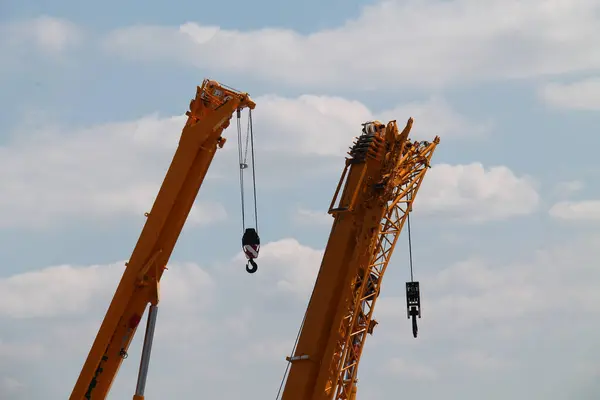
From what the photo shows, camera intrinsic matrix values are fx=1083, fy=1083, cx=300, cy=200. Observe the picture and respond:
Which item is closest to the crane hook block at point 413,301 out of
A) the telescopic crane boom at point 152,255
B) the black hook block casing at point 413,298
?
the black hook block casing at point 413,298

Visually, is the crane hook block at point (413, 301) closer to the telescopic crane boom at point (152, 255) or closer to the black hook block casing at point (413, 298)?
the black hook block casing at point (413, 298)

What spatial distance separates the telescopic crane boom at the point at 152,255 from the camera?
25.2 meters

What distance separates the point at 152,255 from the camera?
25.3 meters

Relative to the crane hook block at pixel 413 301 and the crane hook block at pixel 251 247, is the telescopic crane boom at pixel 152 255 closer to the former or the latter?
the crane hook block at pixel 251 247

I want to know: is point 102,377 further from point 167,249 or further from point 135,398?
point 167,249

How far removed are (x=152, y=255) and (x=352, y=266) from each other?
4821mm

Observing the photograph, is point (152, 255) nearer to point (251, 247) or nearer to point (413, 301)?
point (251, 247)

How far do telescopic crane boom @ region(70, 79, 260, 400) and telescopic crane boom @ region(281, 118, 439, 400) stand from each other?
2262 millimetres

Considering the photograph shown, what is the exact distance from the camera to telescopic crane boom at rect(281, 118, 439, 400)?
26.1 m

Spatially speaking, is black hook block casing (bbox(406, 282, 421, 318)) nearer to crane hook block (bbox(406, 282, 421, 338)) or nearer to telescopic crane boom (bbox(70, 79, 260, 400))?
crane hook block (bbox(406, 282, 421, 338))

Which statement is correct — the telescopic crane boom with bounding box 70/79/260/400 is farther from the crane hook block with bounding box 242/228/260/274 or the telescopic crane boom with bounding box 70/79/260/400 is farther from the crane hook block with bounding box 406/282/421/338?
the crane hook block with bounding box 406/282/421/338

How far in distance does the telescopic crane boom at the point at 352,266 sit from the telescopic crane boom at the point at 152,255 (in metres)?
2.26

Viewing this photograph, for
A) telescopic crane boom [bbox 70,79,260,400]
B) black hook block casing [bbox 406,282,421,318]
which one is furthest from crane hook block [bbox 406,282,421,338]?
telescopic crane boom [bbox 70,79,260,400]

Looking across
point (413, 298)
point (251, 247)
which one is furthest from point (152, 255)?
point (413, 298)
